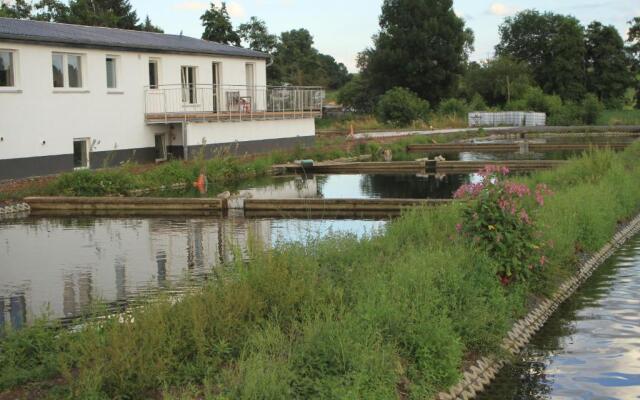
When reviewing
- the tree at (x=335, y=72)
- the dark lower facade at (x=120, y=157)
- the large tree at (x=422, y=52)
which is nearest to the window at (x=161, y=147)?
the dark lower facade at (x=120, y=157)

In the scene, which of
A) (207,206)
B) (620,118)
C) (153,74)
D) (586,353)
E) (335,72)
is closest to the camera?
(586,353)

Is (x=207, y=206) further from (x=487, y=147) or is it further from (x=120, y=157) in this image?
(x=487, y=147)

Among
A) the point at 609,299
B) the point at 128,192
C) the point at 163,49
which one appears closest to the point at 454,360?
the point at 609,299

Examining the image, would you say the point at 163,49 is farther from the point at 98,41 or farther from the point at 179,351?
the point at 179,351

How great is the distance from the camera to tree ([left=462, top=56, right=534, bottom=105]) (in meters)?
75.2

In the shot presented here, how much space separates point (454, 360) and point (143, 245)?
9.04m

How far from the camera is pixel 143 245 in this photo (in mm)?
15312

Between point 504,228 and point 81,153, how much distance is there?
66.3 feet

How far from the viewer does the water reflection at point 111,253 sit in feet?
35.5

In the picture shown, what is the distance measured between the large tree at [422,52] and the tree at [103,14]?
21345mm

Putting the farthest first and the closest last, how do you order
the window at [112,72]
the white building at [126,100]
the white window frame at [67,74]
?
the window at [112,72]
the white window frame at [67,74]
the white building at [126,100]

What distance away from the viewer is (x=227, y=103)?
112 ft

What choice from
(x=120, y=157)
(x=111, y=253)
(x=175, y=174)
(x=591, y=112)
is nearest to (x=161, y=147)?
(x=120, y=157)

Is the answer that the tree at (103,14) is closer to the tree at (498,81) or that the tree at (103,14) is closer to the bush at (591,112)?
the tree at (498,81)
